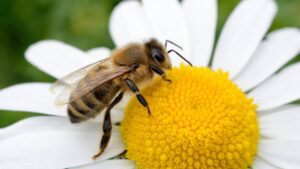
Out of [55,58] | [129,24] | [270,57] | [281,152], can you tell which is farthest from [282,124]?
[55,58]

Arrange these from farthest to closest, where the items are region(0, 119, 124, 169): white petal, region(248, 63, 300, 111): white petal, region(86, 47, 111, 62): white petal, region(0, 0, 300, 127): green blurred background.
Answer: region(0, 0, 300, 127): green blurred background → region(86, 47, 111, 62): white petal → region(248, 63, 300, 111): white petal → region(0, 119, 124, 169): white petal

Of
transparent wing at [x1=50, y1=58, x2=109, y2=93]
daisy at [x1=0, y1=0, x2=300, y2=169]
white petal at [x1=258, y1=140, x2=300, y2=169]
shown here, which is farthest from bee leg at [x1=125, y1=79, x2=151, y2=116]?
white petal at [x1=258, y1=140, x2=300, y2=169]

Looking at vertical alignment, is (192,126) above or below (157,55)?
below

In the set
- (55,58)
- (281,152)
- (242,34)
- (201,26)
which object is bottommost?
(281,152)

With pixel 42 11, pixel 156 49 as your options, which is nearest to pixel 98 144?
pixel 156 49

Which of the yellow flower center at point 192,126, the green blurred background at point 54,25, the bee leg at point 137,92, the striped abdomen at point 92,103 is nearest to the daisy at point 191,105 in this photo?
the yellow flower center at point 192,126

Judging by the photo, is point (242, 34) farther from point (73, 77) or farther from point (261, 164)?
point (73, 77)

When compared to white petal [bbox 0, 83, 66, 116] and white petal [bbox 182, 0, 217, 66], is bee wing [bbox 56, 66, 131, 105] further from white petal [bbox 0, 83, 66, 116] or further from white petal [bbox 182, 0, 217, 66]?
white petal [bbox 182, 0, 217, 66]
